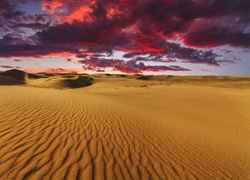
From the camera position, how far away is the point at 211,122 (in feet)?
25.7

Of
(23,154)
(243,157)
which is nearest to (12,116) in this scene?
(23,154)

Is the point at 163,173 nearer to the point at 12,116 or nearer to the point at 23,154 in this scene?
the point at 23,154

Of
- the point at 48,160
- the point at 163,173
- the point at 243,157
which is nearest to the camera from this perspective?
the point at 48,160

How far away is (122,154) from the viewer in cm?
347

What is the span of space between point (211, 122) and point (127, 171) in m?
7.38

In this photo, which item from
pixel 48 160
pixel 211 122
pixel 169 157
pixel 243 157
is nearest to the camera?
pixel 48 160

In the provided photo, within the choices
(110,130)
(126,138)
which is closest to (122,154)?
(126,138)

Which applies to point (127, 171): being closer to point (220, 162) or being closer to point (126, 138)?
point (126, 138)

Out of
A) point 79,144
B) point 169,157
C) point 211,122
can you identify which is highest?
point 79,144

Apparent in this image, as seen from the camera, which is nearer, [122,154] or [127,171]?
[127,171]

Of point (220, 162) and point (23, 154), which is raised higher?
point (23, 154)

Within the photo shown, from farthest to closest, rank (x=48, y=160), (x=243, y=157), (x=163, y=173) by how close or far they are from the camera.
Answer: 1. (x=243, y=157)
2. (x=163, y=173)
3. (x=48, y=160)

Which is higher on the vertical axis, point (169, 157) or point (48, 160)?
point (48, 160)

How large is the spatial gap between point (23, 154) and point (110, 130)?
2.77 m
